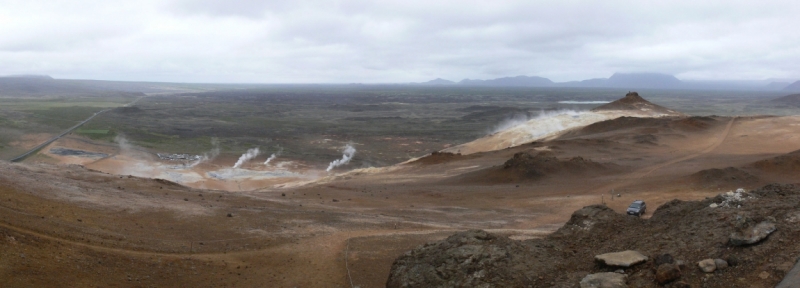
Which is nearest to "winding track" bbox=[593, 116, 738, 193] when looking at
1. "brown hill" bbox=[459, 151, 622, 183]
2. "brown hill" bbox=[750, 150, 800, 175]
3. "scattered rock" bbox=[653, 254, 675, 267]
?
"brown hill" bbox=[459, 151, 622, 183]

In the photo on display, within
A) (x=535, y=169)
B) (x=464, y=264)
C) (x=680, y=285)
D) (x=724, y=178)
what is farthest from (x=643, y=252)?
(x=535, y=169)

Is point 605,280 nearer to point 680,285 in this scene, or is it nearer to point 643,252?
point 680,285

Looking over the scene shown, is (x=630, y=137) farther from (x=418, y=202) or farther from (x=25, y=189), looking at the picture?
(x=25, y=189)

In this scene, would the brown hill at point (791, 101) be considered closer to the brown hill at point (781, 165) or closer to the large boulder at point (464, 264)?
the brown hill at point (781, 165)

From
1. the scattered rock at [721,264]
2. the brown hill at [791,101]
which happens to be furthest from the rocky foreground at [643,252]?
the brown hill at [791,101]

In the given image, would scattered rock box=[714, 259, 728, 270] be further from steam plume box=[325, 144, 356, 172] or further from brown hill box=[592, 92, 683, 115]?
brown hill box=[592, 92, 683, 115]

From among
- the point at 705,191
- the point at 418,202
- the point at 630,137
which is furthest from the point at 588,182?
the point at 630,137
